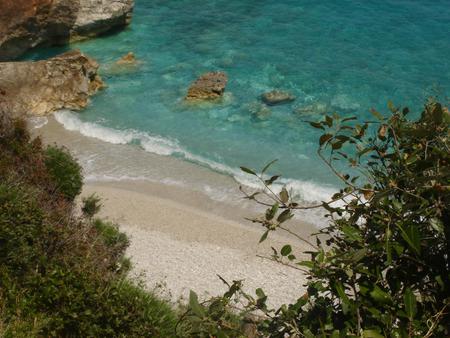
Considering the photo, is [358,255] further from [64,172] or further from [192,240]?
[64,172]

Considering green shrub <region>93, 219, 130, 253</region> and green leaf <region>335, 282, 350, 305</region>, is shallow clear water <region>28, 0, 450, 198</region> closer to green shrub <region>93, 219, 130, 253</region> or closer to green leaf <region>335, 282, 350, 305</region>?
green shrub <region>93, 219, 130, 253</region>

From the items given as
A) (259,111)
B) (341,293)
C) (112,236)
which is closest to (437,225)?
(341,293)

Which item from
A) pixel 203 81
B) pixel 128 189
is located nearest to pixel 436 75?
pixel 203 81

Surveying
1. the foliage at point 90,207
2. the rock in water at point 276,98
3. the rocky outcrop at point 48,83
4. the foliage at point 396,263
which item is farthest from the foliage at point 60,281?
the rock in water at point 276,98

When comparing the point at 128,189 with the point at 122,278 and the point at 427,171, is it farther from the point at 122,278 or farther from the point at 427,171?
the point at 427,171

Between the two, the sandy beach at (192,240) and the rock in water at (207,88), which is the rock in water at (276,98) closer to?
the rock in water at (207,88)

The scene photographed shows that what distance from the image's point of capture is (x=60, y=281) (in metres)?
→ 11.1

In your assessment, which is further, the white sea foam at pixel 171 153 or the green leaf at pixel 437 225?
the white sea foam at pixel 171 153

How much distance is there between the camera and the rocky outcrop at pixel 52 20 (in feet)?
93.1

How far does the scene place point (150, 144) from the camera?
2350 centimetres

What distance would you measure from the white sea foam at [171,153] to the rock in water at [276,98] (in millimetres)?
5570

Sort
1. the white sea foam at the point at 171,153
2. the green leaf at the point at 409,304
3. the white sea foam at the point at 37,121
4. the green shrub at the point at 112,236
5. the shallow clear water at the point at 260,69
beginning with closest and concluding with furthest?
the green leaf at the point at 409,304 < the green shrub at the point at 112,236 < the white sea foam at the point at 171,153 < the white sea foam at the point at 37,121 < the shallow clear water at the point at 260,69

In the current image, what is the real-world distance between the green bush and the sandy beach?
144cm

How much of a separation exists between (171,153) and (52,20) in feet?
38.5
